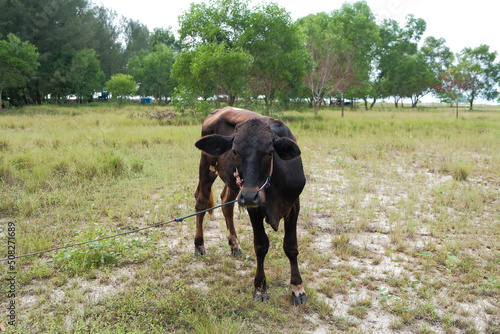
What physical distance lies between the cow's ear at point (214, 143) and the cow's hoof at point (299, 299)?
176 centimetres

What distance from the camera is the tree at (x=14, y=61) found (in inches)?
1045

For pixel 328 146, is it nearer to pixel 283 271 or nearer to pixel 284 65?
pixel 283 271

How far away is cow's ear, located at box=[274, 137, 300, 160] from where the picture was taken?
3219 millimetres

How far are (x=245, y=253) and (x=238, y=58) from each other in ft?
48.8

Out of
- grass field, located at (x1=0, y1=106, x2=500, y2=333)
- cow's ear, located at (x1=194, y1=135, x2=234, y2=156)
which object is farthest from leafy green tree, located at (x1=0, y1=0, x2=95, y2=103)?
cow's ear, located at (x1=194, y1=135, x2=234, y2=156)

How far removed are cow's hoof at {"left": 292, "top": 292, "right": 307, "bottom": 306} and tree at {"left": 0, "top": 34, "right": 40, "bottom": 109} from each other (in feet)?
102

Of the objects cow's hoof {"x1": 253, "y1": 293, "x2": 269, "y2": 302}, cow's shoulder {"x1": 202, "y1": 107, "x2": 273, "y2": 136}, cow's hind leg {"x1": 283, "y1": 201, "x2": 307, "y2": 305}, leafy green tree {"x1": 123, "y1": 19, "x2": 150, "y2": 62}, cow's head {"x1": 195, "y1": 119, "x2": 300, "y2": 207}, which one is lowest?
cow's hoof {"x1": 253, "y1": 293, "x2": 269, "y2": 302}

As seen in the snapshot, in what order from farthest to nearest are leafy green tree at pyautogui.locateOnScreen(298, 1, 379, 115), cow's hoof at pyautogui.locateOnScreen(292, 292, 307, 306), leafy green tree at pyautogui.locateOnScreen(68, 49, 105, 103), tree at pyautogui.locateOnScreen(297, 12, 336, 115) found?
→ leafy green tree at pyautogui.locateOnScreen(68, 49, 105, 103), leafy green tree at pyautogui.locateOnScreen(298, 1, 379, 115), tree at pyautogui.locateOnScreen(297, 12, 336, 115), cow's hoof at pyautogui.locateOnScreen(292, 292, 307, 306)

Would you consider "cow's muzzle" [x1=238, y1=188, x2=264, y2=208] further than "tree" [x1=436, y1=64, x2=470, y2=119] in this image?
No

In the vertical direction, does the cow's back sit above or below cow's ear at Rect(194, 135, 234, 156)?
above

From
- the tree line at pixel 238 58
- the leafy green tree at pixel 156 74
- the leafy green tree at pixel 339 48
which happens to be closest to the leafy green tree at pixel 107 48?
the tree line at pixel 238 58

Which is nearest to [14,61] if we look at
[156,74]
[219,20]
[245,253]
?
[219,20]

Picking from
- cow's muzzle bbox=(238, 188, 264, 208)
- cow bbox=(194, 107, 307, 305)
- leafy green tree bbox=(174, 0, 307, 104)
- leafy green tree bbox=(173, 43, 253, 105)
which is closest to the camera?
cow's muzzle bbox=(238, 188, 264, 208)

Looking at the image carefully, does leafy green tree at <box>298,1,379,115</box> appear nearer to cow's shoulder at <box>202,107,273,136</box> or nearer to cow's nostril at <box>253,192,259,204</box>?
cow's shoulder at <box>202,107,273,136</box>
